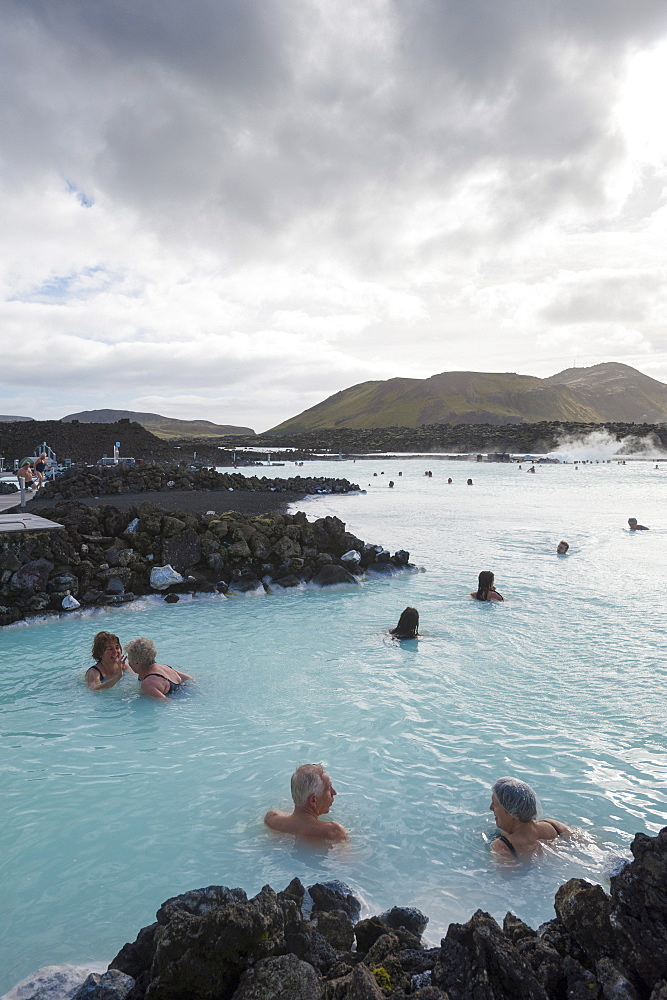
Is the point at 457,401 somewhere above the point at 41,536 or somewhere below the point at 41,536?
above

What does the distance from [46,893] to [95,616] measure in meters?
6.61

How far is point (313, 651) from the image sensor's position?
8.73 m

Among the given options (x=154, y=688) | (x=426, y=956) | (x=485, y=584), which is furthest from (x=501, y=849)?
(x=485, y=584)

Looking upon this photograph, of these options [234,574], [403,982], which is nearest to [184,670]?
[234,574]

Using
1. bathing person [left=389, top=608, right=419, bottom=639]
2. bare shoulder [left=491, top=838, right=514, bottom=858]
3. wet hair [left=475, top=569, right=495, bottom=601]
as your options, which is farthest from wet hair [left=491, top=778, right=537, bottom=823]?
wet hair [left=475, top=569, right=495, bottom=601]

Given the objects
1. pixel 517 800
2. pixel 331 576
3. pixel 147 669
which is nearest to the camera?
pixel 517 800

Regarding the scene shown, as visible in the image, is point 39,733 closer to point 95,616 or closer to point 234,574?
point 95,616

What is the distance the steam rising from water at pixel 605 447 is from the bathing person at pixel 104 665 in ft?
234

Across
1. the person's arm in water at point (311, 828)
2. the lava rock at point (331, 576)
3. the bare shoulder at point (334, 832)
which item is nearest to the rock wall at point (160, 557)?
the lava rock at point (331, 576)

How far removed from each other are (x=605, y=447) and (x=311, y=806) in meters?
83.9

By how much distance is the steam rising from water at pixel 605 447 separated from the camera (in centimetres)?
7431

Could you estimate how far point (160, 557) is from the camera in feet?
38.0

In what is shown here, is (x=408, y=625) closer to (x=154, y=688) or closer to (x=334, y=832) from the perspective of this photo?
(x=154, y=688)

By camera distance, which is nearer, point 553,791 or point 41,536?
point 553,791
